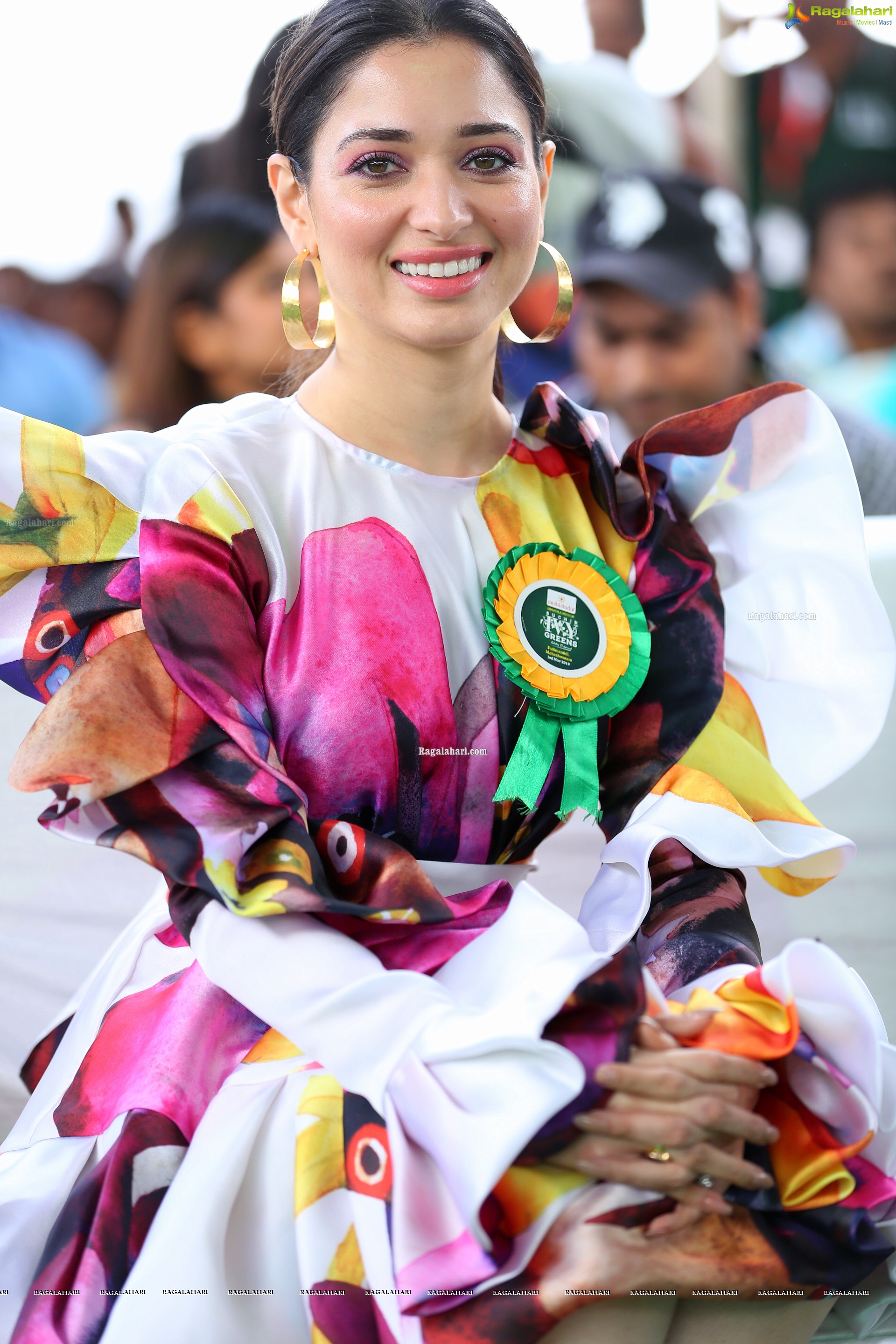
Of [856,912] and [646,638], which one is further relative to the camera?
[856,912]

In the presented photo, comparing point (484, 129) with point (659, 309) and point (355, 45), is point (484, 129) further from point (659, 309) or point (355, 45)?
point (659, 309)

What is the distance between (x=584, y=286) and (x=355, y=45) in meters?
1.57

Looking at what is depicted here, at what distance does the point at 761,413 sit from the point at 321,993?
67 centimetres

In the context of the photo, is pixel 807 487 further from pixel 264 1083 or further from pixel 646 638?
pixel 264 1083

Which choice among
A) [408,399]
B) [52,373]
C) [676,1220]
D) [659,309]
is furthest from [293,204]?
[52,373]

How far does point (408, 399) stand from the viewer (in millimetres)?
1103

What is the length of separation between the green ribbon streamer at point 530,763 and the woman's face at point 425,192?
1.05 ft

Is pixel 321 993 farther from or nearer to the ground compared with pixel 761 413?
nearer to the ground

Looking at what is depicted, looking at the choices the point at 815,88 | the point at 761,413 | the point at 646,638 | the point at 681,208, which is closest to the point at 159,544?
the point at 646,638

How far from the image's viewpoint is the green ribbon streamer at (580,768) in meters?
1.08

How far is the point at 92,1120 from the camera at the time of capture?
904 millimetres

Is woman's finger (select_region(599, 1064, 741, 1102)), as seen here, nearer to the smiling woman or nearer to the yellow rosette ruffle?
the smiling woman

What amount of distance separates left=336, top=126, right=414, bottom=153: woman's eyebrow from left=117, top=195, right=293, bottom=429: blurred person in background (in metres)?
1.75

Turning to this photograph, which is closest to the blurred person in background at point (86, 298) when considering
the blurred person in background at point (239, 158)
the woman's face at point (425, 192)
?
the blurred person in background at point (239, 158)
